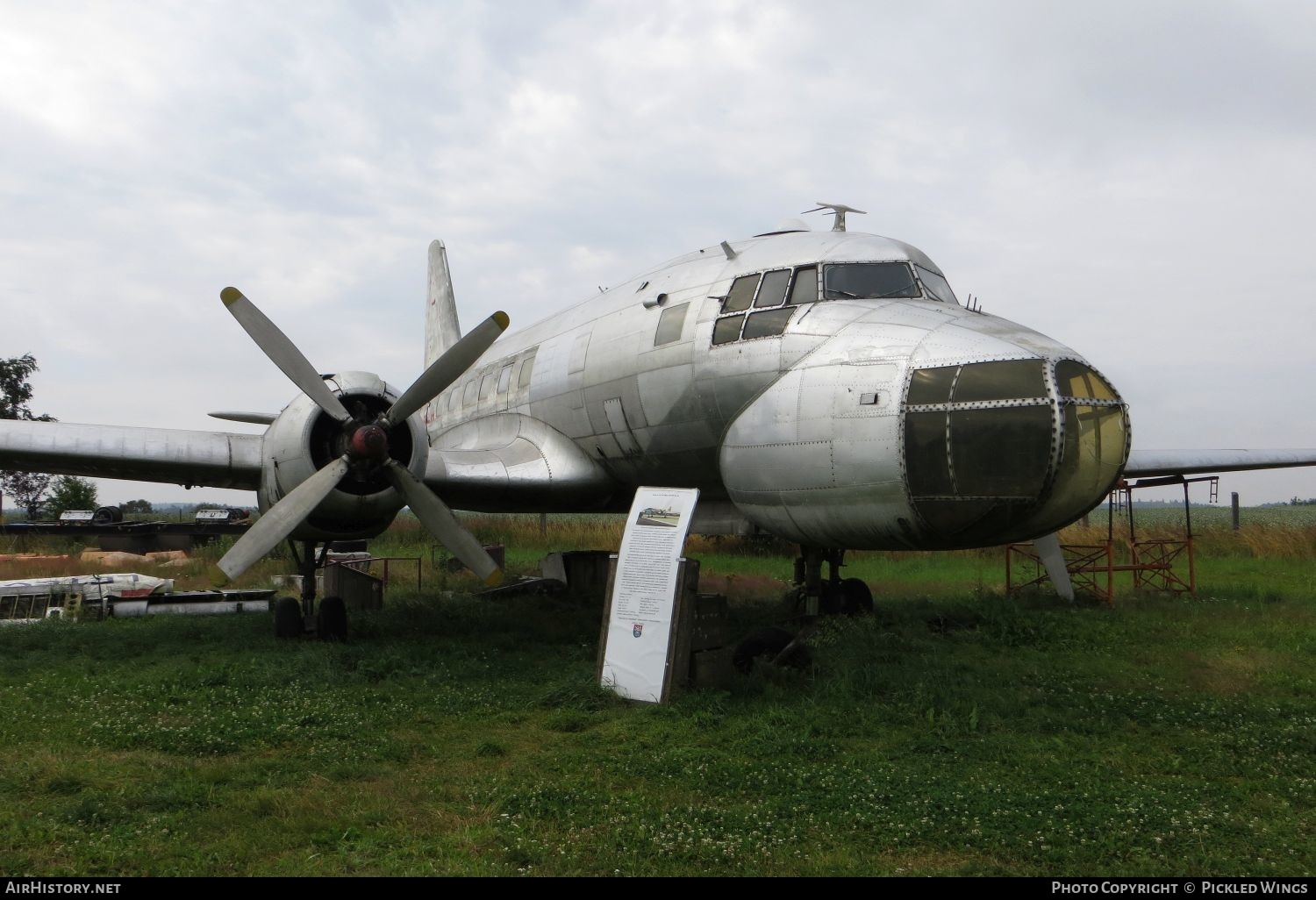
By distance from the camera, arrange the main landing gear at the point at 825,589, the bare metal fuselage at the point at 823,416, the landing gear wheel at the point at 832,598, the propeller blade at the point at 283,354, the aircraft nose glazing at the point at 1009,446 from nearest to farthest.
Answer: the aircraft nose glazing at the point at 1009,446, the bare metal fuselage at the point at 823,416, the propeller blade at the point at 283,354, the main landing gear at the point at 825,589, the landing gear wheel at the point at 832,598

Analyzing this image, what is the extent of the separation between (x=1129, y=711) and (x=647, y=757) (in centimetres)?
370

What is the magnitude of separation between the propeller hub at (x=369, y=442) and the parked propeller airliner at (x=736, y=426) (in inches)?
1.1

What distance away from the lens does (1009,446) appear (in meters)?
5.74

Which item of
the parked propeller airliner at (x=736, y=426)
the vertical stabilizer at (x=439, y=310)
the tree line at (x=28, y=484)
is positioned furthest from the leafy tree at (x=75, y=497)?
the parked propeller airliner at (x=736, y=426)

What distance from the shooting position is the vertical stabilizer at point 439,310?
2047cm

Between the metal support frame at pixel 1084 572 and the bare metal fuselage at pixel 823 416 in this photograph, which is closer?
the bare metal fuselage at pixel 823 416

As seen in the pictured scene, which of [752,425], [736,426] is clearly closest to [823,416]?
[752,425]

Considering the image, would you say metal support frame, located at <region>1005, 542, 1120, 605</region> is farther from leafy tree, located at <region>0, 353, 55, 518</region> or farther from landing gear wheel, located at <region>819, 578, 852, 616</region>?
leafy tree, located at <region>0, 353, 55, 518</region>

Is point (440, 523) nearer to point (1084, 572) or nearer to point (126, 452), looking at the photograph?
point (126, 452)

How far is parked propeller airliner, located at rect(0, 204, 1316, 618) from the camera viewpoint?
5.92 metres

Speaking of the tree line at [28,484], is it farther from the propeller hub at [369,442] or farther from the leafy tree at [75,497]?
the propeller hub at [369,442]

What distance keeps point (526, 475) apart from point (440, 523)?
5.76 ft

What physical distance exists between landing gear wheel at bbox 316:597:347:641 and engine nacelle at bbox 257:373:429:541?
2.60 feet

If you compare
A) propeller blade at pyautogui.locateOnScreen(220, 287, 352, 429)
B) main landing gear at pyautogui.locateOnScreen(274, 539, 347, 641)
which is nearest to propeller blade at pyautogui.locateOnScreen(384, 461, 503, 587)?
propeller blade at pyautogui.locateOnScreen(220, 287, 352, 429)
